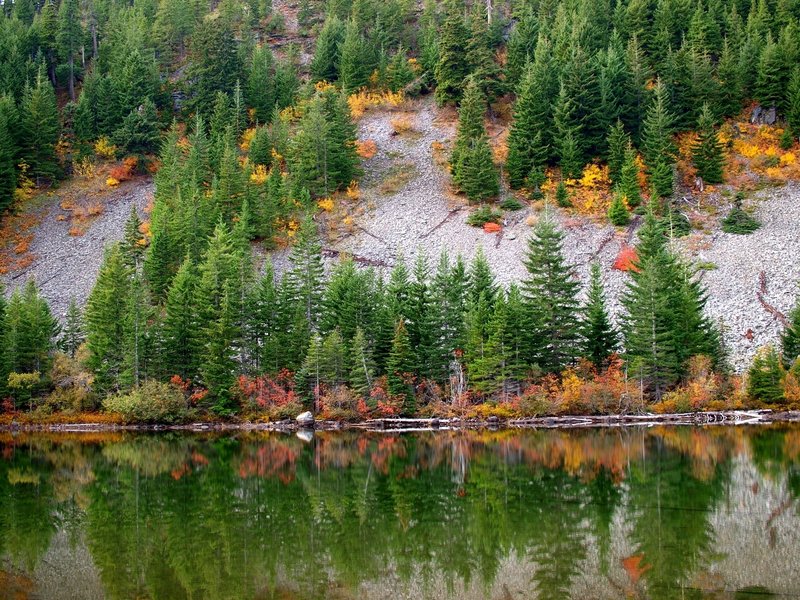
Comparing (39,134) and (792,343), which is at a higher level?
(792,343)

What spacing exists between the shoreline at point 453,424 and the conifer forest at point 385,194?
91 cm

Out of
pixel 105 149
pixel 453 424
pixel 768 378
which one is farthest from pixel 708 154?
pixel 105 149

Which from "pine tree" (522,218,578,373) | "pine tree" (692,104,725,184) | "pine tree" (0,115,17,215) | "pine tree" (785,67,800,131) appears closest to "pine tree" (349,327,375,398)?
"pine tree" (522,218,578,373)

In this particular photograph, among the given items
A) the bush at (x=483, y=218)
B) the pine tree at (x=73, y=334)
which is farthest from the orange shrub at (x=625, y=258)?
the pine tree at (x=73, y=334)

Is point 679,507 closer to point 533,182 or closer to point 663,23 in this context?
point 533,182

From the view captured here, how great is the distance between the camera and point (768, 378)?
5947 cm

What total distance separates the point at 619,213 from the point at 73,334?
2157 inches

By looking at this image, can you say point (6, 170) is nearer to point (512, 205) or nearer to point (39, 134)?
point (39, 134)

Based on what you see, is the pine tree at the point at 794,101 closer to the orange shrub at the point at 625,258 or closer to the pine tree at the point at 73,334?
the orange shrub at the point at 625,258

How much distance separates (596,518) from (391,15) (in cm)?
11544

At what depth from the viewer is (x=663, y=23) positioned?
346ft

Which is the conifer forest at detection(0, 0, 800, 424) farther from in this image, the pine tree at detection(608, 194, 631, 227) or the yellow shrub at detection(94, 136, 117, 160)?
the pine tree at detection(608, 194, 631, 227)

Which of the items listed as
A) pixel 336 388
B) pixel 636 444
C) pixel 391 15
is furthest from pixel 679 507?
pixel 391 15

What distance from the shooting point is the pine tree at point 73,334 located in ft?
248
